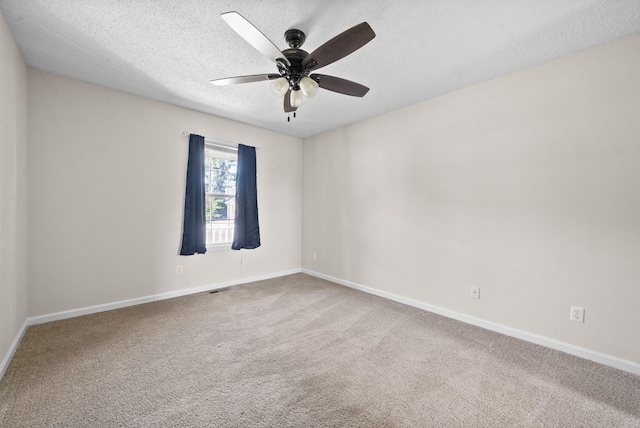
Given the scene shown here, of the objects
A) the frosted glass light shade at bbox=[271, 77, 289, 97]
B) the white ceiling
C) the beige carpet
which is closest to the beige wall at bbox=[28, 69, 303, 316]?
the white ceiling

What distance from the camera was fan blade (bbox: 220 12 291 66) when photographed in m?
1.39

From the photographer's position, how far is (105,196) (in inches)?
117

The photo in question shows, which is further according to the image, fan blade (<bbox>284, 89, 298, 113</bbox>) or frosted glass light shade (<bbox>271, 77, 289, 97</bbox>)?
fan blade (<bbox>284, 89, 298, 113</bbox>)

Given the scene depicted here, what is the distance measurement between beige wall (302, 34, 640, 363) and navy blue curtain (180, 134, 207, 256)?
232 cm

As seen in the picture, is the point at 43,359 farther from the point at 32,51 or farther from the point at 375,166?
the point at 375,166

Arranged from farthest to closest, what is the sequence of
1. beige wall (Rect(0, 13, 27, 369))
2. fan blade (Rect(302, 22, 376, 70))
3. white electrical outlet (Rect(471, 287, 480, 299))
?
white electrical outlet (Rect(471, 287, 480, 299)), beige wall (Rect(0, 13, 27, 369)), fan blade (Rect(302, 22, 376, 70))

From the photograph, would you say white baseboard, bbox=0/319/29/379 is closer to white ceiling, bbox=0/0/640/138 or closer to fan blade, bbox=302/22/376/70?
white ceiling, bbox=0/0/640/138

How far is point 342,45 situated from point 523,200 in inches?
86.4

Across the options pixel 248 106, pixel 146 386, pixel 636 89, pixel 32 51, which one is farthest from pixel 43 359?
pixel 636 89

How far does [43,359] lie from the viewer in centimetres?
202

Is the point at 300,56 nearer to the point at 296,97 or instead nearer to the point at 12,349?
the point at 296,97

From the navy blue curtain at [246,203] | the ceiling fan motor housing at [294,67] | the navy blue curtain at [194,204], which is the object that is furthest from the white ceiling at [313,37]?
the navy blue curtain at [246,203]

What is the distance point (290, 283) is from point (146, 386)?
254 cm

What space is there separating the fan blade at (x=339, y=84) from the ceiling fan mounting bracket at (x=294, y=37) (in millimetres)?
307
